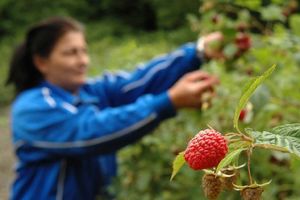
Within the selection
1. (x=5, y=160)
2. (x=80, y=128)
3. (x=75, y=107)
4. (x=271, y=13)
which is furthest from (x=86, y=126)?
(x=5, y=160)

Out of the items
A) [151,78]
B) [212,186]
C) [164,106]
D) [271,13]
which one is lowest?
[151,78]

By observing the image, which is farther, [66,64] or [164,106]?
[66,64]

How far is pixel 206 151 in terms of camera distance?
421 mm

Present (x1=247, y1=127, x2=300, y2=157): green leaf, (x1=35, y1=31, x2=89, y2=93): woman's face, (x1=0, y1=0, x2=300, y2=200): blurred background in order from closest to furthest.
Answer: (x1=247, y1=127, x2=300, y2=157): green leaf
(x1=0, y1=0, x2=300, y2=200): blurred background
(x1=35, y1=31, x2=89, y2=93): woman's face

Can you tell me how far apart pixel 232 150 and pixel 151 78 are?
61.7 inches

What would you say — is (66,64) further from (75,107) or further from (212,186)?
(212,186)

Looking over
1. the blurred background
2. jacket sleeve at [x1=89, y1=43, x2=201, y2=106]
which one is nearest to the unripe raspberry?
the blurred background

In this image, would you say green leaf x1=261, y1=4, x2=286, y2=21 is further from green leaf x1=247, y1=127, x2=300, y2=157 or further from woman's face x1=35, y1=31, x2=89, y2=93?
green leaf x1=247, y1=127, x2=300, y2=157

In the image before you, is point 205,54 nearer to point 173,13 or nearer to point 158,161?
point 158,161

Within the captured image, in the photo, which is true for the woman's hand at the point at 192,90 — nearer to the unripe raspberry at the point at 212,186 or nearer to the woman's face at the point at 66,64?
the woman's face at the point at 66,64

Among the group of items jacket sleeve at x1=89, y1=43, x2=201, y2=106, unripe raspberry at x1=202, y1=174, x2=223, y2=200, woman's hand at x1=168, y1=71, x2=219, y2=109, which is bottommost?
jacket sleeve at x1=89, y1=43, x2=201, y2=106

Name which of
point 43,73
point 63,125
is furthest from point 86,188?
point 43,73

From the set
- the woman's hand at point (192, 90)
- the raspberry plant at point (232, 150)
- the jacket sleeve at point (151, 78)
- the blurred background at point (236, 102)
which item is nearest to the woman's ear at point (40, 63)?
the jacket sleeve at point (151, 78)

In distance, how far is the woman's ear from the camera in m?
1.95
